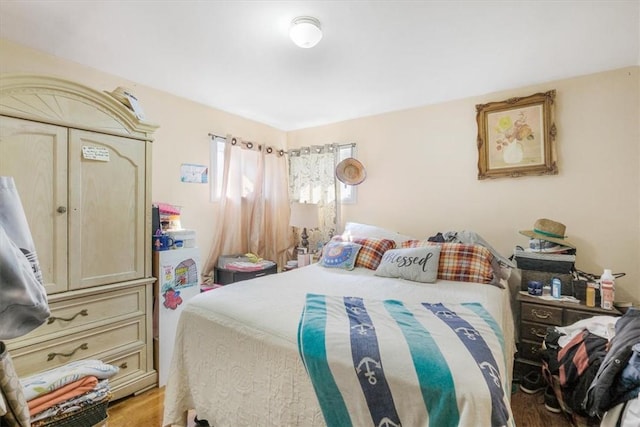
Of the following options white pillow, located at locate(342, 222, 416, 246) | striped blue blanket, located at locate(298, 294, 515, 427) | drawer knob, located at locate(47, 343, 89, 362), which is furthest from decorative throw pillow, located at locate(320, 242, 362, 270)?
drawer knob, located at locate(47, 343, 89, 362)

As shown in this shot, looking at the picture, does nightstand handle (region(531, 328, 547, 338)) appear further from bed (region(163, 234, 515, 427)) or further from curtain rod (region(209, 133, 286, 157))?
curtain rod (region(209, 133, 286, 157))

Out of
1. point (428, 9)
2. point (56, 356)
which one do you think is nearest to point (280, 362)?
point (56, 356)

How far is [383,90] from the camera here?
2787 mm

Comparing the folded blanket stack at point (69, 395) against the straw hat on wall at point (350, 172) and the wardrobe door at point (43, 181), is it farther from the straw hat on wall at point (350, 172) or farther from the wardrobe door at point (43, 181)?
the straw hat on wall at point (350, 172)

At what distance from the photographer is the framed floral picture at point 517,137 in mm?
2537

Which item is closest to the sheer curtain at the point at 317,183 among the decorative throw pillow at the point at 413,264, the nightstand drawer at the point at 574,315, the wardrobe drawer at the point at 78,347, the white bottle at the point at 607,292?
the decorative throw pillow at the point at 413,264

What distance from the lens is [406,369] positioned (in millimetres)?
1087

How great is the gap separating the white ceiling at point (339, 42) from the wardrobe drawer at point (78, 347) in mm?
1856

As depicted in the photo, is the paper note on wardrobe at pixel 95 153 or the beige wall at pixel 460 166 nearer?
Answer: the paper note on wardrobe at pixel 95 153

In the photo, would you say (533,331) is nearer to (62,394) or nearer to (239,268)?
(239,268)

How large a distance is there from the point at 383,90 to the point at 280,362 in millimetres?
2403

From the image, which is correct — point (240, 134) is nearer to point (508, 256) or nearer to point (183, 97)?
point (183, 97)

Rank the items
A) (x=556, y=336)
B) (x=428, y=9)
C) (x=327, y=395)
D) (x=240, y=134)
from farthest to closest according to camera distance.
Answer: (x=240, y=134), (x=556, y=336), (x=428, y=9), (x=327, y=395)

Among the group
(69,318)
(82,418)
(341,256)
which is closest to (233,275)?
(341,256)
